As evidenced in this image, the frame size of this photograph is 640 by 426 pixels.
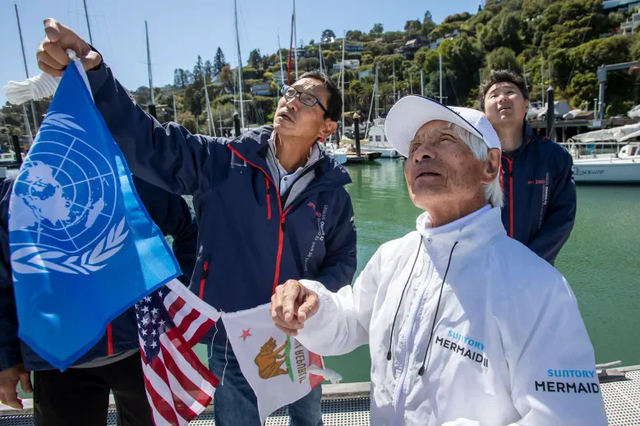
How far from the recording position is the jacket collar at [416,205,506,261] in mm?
1133

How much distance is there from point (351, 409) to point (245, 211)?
1643mm

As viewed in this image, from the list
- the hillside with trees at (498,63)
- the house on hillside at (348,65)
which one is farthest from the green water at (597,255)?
the house on hillside at (348,65)

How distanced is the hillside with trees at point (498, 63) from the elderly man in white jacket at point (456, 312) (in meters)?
22.2

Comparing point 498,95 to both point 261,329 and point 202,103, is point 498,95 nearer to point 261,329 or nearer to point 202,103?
point 261,329

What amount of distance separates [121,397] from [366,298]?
123 centimetres

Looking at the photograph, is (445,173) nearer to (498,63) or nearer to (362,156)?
(362,156)

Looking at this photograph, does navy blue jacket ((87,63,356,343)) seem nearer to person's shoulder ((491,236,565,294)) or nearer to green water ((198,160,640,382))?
person's shoulder ((491,236,565,294))

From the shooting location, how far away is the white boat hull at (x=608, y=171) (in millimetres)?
16984

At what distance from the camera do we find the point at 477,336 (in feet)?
3.39

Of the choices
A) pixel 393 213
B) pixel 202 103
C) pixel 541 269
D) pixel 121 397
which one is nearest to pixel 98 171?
pixel 121 397

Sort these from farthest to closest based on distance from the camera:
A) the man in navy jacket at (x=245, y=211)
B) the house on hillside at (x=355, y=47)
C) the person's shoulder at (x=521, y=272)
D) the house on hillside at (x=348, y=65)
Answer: the house on hillside at (x=355, y=47), the house on hillside at (x=348, y=65), the man in navy jacket at (x=245, y=211), the person's shoulder at (x=521, y=272)

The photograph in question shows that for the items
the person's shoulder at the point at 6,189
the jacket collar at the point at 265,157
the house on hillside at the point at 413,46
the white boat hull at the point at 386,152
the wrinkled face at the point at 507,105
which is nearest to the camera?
the person's shoulder at the point at 6,189

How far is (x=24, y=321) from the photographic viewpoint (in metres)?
1.25

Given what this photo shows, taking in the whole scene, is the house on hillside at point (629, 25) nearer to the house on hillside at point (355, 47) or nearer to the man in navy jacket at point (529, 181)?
the man in navy jacket at point (529, 181)
